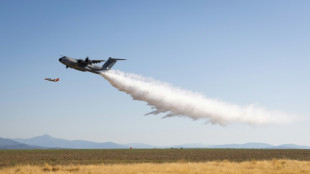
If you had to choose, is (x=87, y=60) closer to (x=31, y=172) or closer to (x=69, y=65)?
(x=69, y=65)

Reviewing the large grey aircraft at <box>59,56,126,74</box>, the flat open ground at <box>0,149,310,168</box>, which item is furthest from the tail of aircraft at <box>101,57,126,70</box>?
the flat open ground at <box>0,149,310,168</box>

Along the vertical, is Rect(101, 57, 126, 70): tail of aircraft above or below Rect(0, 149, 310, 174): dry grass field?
above

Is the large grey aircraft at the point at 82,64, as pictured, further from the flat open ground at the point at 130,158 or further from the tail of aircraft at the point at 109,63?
the flat open ground at the point at 130,158

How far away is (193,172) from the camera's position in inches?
1278

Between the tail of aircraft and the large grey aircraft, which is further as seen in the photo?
the tail of aircraft

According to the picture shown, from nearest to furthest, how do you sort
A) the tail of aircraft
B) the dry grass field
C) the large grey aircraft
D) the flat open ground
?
1. the dry grass field
2. the flat open ground
3. the large grey aircraft
4. the tail of aircraft

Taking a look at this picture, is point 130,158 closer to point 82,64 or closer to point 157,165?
point 82,64

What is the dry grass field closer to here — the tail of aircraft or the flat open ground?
the flat open ground

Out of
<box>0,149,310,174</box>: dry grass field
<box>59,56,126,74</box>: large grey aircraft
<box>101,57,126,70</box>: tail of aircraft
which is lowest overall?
<box>0,149,310,174</box>: dry grass field

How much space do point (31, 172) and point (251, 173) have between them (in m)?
20.3

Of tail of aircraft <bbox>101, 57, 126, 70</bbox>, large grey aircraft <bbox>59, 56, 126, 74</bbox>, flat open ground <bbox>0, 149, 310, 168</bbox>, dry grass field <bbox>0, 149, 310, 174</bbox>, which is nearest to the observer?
dry grass field <bbox>0, 149, 310, 174</bbox>


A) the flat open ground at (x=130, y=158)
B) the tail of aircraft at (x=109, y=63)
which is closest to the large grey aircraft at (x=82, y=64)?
the tail of aircraft at (x=109, y=63)

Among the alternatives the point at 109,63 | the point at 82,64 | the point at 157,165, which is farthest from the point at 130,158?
the point at 157,165

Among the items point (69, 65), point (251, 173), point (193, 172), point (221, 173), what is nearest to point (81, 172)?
point (193, 172)
